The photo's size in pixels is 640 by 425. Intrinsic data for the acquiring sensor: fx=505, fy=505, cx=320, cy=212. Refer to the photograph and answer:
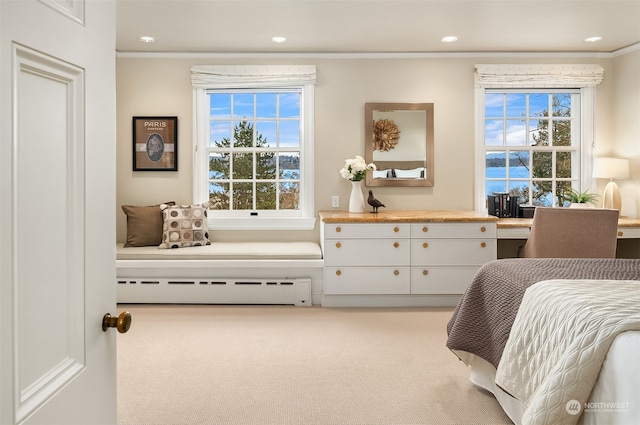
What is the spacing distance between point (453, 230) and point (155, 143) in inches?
119

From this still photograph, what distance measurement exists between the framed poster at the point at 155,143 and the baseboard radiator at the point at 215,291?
1.23m

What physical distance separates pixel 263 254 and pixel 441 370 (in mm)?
2016

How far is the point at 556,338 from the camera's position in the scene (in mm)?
1775

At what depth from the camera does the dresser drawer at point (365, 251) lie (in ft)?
14.5

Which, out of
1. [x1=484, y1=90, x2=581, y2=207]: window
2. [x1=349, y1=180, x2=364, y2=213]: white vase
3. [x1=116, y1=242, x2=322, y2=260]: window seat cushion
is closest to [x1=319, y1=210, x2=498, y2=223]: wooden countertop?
[x1=349, y1=180, x2=364, y2=213]: white vase

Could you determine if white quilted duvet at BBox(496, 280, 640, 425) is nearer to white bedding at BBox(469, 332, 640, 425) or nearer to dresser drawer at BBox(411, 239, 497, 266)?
white bedding at BBox(469, 332, 640, 425)

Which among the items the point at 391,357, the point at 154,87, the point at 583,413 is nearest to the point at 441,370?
the point at 391,357

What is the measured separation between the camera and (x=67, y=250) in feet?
2.85

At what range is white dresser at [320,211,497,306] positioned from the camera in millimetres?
4418

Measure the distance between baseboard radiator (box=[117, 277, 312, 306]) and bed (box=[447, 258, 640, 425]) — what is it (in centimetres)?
202

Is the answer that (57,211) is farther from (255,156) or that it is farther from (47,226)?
(255,156)

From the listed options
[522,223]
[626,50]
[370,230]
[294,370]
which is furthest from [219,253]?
[626,50]

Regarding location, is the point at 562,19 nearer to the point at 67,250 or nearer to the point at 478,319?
the point at 478,319

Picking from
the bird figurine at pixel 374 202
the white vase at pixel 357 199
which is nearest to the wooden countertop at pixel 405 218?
the bird figurine at pixel 374 202
